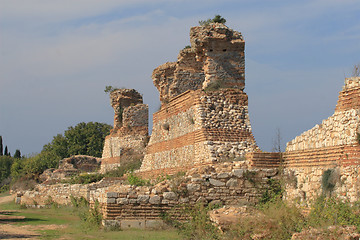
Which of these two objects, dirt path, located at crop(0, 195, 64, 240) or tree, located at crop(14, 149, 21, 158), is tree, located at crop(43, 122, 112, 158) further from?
dirt path, located at crop(0, 195, 64, 240)

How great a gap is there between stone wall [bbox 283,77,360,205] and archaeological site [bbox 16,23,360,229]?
0.08 ft

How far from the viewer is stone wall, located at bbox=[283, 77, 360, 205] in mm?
11602

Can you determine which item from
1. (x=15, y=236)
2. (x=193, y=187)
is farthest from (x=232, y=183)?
(x=15, y=236)

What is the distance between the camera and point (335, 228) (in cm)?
900

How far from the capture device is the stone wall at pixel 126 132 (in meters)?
32.2

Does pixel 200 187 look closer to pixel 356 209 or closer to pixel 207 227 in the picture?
pixel 207 227

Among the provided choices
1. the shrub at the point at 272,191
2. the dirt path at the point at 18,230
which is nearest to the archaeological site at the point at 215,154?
the shrub at the point at 272,191

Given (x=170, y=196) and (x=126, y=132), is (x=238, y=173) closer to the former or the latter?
(x=170, y=196)

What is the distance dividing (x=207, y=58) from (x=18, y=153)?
57.6 meters

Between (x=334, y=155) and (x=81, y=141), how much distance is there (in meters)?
44.2

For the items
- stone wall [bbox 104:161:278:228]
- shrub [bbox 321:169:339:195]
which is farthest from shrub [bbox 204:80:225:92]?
shrub [bbox 321:169:339:195]

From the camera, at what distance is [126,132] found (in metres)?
32.8

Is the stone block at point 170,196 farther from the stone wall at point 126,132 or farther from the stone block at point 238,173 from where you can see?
the stone wall at point 126,132

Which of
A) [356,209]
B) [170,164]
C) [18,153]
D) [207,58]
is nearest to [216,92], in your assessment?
[207,58]
